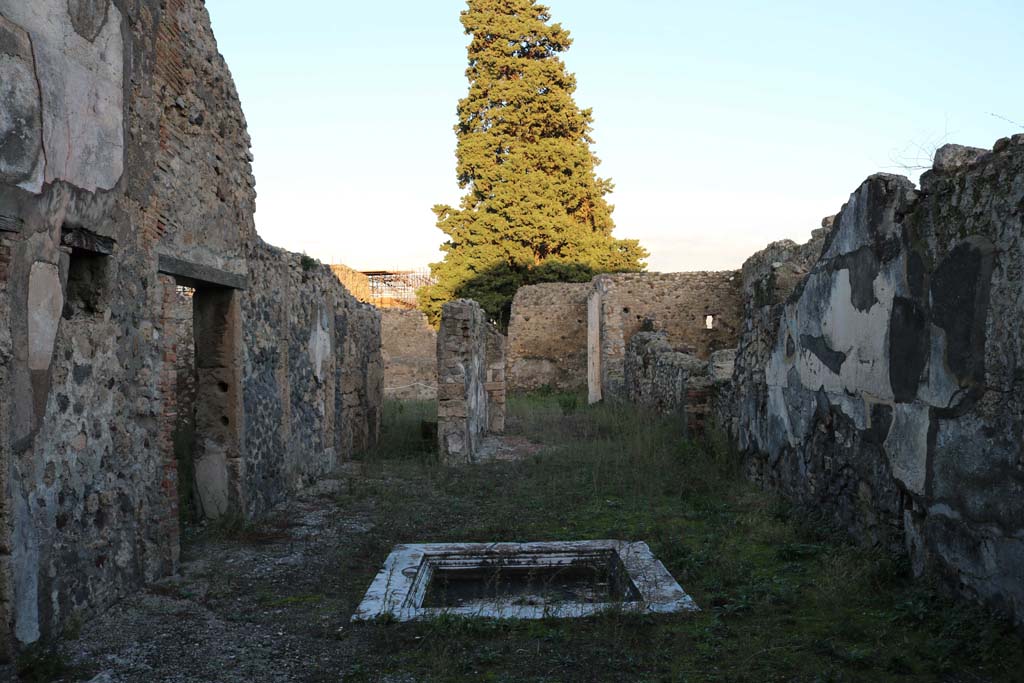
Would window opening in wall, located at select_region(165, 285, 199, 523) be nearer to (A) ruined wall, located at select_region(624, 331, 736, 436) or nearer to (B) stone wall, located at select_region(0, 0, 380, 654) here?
(B) stone wall, located at select_region(0, 0, 380, 654)

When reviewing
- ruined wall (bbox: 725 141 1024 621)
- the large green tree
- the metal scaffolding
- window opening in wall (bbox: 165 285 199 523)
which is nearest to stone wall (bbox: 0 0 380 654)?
window opening in wall (bbox: 165 285 199 523)

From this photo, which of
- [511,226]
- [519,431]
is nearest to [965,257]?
[519,431]

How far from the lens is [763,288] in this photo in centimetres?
671

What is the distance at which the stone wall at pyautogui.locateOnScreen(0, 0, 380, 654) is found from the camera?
3.19m

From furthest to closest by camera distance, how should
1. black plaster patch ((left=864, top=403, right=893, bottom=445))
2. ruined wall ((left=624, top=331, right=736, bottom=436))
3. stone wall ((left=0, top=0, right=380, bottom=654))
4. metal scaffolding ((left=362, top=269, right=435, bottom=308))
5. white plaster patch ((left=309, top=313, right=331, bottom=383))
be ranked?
metal scaffolding ((left=362, top=269, right=435, bottom=308)) → ruined wall ((left=624, top=331, right=736, bottom=436)) → white plaster patch ((left=309, top=313, right=331, bottom=383)) → black plaster patch ((left=864, top=403, right=893, bottom=445)) → stone wall ((left=0, top=0, right=380, bottom=654))

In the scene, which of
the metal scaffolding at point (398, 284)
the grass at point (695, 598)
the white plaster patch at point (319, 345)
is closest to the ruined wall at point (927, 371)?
the grass at point (695, 598)

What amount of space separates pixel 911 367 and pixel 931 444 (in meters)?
0.39

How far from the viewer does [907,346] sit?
3.84 meters

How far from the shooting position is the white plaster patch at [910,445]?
12.1ft

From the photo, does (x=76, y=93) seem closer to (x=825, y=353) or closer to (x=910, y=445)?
(x=910, y=445)

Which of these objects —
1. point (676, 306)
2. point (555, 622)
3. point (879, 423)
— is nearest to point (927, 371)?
point (879, 423)

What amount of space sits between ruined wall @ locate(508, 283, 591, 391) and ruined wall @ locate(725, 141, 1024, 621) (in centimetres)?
1493

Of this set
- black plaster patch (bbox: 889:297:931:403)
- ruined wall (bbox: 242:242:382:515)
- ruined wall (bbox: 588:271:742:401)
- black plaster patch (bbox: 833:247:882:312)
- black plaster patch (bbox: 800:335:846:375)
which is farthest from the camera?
ruined wall (bbox: 588:271:742:401)

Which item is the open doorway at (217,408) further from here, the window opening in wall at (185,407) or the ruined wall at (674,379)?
the ruined wall at (674,379)
